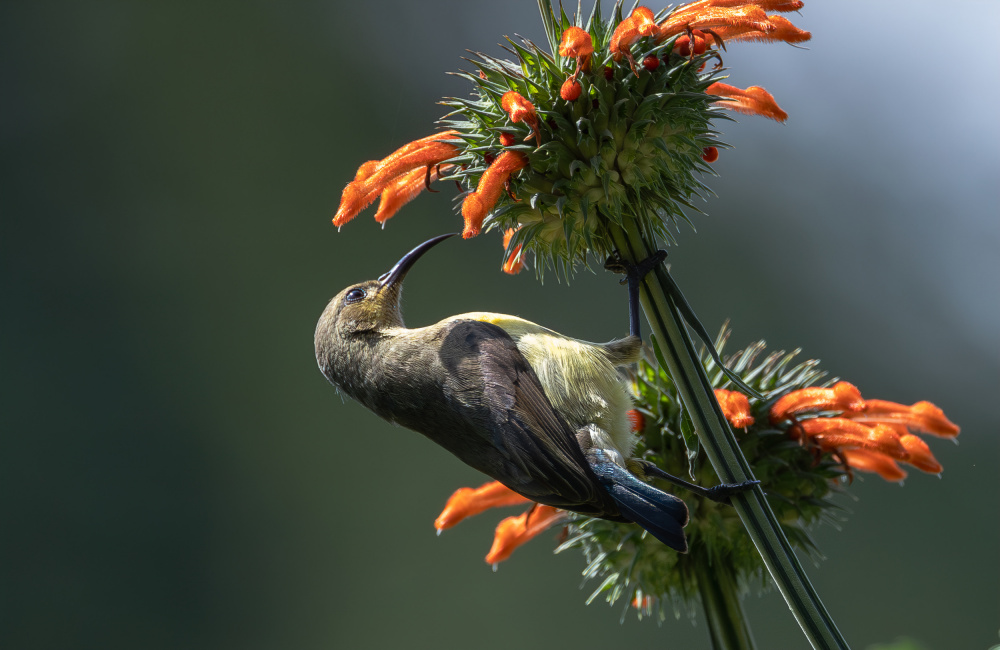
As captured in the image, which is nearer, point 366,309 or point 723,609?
point 723,609

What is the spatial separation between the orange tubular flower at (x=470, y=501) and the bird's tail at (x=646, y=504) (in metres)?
0.47

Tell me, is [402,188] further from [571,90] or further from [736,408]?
[736,408]

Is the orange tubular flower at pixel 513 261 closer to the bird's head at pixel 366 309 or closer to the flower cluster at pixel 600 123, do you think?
the flower cluster at pixel 600 123

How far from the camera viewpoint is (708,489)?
196cm

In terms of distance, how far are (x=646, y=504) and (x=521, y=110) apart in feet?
2.74

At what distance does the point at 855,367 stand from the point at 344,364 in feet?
23.0

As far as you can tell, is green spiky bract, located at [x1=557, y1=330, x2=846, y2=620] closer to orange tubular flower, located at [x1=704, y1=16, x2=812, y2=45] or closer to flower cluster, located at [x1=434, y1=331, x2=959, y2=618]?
flower cluster, located at [x1=434, y1=331, x2=959, y2=618]

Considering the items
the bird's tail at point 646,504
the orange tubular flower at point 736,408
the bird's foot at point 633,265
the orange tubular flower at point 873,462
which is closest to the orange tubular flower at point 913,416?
the orange tubular flower at point 873,462

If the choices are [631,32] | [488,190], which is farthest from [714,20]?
[488,190]

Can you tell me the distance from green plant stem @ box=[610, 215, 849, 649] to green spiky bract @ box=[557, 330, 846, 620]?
0.58m

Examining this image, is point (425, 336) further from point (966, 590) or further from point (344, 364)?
point (966, 590)

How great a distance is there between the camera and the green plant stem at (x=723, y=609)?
2008 mm

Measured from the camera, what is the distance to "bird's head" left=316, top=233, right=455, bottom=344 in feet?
8.96

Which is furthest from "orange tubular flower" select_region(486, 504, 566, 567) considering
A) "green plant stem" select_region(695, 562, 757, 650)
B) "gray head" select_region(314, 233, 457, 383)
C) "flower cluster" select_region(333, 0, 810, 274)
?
"flower cluster" select_region(333, 0, 810, 274)
